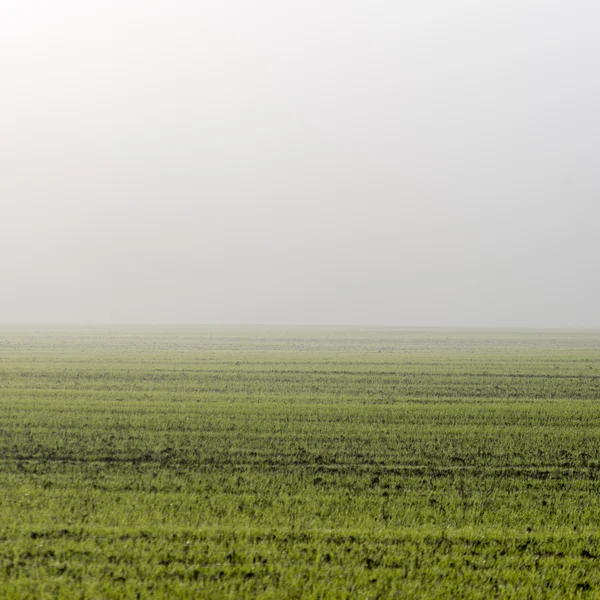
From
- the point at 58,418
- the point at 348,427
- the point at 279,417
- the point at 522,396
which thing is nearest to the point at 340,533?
the point at 348,427

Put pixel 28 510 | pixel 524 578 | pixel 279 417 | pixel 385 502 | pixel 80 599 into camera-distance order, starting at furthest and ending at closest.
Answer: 1. pixel 279 417
2. pixel 385 502
3. pixel 28 510
4. pixel 524 578
5. pixel 80 599

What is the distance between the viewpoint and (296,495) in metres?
13.9

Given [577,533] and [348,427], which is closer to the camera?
[577,533]

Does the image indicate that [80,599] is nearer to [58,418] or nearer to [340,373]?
[58,418]

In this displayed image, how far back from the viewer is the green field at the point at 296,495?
33.1 feet

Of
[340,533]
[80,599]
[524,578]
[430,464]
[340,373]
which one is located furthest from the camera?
[340,373]

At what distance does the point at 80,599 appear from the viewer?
30.5 ft

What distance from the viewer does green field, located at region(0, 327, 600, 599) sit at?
1010 centimetres

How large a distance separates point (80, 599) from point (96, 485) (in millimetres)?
5251

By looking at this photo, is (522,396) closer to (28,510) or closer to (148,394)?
(148,394)

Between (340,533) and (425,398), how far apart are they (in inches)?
675

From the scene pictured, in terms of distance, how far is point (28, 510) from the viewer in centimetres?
1256

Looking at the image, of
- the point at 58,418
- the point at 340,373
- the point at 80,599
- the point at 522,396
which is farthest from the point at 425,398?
the point at 80,599

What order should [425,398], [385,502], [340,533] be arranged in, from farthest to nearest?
[425,398]
[385,502]
[340,533]
